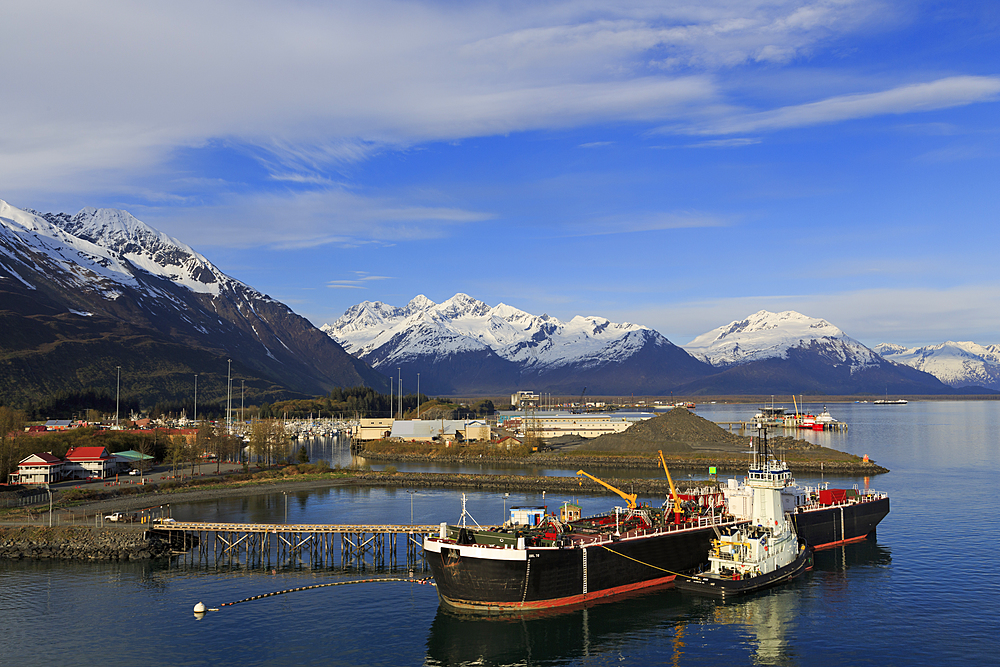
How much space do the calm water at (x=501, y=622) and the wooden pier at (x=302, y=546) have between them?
346cm

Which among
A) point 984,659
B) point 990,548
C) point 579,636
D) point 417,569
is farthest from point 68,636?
point 990,548

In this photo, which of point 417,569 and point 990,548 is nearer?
point 417,569

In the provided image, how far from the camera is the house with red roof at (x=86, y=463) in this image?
95500 mm

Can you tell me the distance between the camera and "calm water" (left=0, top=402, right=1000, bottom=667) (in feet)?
126

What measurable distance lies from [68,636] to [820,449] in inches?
5023

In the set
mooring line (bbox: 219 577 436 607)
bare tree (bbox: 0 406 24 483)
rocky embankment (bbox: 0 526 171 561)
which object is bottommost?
mooring line (bbox: 219 577 436 607)

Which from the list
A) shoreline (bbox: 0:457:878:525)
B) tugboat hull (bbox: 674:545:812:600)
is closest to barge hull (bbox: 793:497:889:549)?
tugboat hull (bbox: 674:545:812:600)

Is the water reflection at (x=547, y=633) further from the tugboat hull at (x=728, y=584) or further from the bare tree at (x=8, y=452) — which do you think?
the bare tree at (x=8, y=452)

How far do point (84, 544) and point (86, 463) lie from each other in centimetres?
4183

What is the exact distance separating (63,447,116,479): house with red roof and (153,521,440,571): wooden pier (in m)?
40.9

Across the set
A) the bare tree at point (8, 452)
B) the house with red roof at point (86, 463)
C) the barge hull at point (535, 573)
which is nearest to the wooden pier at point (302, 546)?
the barge hull at point (535, 573)

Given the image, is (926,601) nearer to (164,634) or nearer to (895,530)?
(895,530)

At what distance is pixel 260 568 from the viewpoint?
55812 millimetres

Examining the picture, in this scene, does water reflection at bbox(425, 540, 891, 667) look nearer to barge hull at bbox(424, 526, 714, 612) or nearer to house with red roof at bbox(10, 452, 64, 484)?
barge hull at bbox(424, 526, 714, 612)
